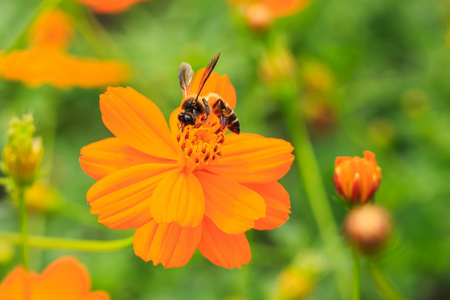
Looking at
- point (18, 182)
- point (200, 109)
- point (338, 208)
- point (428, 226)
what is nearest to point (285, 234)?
point (338, 208)

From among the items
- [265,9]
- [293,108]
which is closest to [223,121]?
[293,108]

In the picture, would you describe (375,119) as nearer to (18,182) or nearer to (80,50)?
(80,50)

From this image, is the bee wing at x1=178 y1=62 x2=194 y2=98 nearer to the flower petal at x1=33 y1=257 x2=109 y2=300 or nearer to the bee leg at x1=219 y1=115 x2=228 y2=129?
the bee leg at x1=219 y1=115 x2=228 y2=129

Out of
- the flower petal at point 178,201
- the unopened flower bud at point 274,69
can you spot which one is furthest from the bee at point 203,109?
the unopened flower bud at point 274,69

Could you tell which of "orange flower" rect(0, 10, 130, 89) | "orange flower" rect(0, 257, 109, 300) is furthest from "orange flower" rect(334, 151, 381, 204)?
"orange flower" rect(0, 10, 130, 89)

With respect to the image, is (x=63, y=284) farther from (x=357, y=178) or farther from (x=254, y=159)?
(x=357, y=178)

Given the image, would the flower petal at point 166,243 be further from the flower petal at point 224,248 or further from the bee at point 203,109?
the bee at point 203,109
